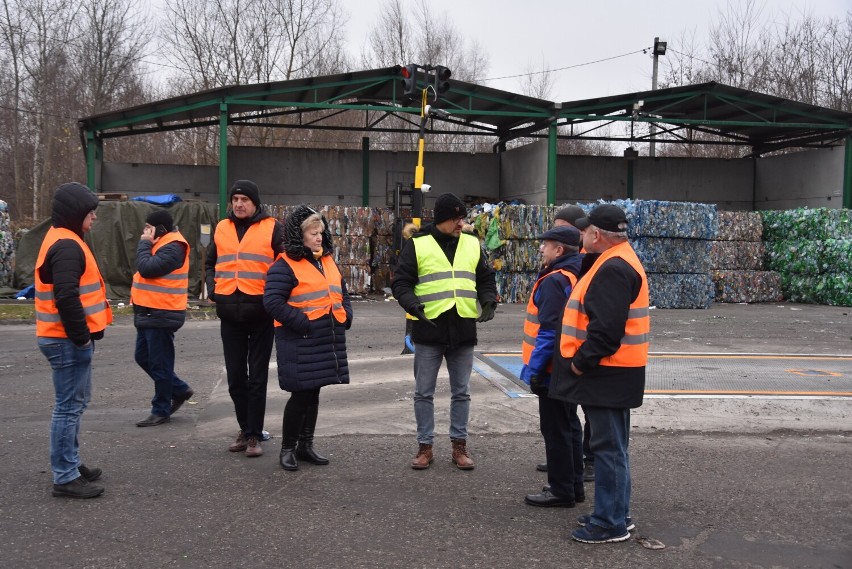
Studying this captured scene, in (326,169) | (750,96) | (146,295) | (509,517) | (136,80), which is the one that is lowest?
A: (509,517)

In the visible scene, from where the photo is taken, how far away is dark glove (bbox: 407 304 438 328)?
5.95 metres

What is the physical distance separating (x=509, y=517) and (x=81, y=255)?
330cm

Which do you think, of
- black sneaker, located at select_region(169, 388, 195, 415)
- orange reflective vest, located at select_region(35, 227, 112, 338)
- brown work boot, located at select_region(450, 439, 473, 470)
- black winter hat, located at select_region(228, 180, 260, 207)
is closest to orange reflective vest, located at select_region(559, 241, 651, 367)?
brown work boot, located at select_region(450, 439, 473, 470)

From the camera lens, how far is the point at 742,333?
15.2 meters

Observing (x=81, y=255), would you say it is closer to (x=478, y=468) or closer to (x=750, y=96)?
(x=478, y=468)

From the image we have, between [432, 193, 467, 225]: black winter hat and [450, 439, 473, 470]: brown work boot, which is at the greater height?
[432, 193, 467, 225]: black winter hat

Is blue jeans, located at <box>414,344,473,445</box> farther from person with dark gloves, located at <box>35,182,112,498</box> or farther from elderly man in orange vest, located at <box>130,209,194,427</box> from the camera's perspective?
elderly man in orange vest, located at <box>130,209,194,427</box>

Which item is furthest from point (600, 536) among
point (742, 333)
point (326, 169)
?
point (326, 169)

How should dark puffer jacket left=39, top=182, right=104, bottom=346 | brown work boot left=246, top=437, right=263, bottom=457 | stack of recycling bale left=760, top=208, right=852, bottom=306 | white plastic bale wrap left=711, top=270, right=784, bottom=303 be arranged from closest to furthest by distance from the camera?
dark puffer jacket left=39, top=182, right=104, bottom=346 → brown work boot left=246, top=437, right=263, bottom=457 → stack of recycling bale left=760, top=208, right=852, bottom=306 → white plastic bale wrap left=711, top=270, right=784, bottom=303

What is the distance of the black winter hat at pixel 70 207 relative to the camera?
543 centimetres

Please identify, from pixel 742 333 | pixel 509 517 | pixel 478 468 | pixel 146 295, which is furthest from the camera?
pixel 742 333

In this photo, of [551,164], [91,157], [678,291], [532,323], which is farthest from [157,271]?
[551,164]

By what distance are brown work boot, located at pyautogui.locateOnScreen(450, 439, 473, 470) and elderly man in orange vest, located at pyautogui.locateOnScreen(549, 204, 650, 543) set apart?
141 centimetres

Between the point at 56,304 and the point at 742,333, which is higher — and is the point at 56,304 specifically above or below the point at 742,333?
above
